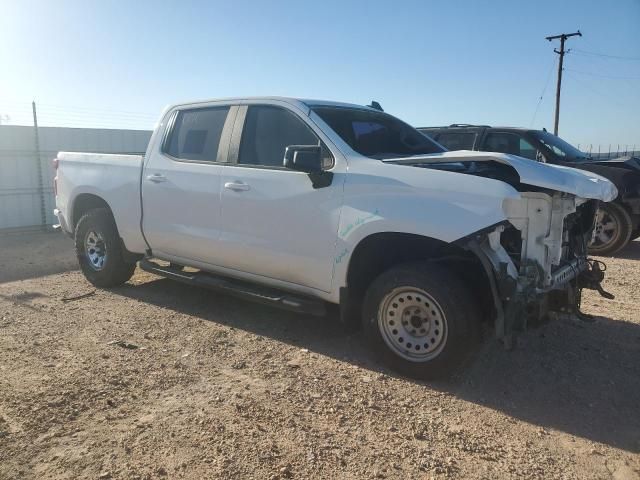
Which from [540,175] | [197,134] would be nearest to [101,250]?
[197,134]

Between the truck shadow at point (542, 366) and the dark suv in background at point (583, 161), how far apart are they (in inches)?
145

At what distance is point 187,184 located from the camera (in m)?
5.18

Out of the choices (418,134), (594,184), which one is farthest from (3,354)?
(594,184)

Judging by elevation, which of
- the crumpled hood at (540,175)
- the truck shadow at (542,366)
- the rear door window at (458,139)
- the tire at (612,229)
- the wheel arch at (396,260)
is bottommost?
the truck shadow at (542,366)

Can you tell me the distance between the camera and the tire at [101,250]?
6.11 metres

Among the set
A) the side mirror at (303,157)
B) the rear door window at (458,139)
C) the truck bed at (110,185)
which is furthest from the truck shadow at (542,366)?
the rear door window at (458,139)

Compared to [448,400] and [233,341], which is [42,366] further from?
[448,400]

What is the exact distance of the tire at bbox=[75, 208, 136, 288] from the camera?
6105mm

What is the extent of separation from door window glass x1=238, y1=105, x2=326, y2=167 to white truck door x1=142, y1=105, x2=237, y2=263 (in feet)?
0.77

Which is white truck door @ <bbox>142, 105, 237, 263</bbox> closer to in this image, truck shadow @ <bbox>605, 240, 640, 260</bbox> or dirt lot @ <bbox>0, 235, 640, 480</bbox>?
dirt lot @ <bbox>0, 235, 640, 480</bbox>

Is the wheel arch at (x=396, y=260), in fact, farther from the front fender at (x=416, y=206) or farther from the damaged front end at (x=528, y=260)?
the damaged front end at (x=528, y=260)

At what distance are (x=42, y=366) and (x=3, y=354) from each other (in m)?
0.49

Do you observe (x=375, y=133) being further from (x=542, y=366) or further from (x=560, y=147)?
(x=560, y=147)

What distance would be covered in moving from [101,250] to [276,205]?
9.19ft
